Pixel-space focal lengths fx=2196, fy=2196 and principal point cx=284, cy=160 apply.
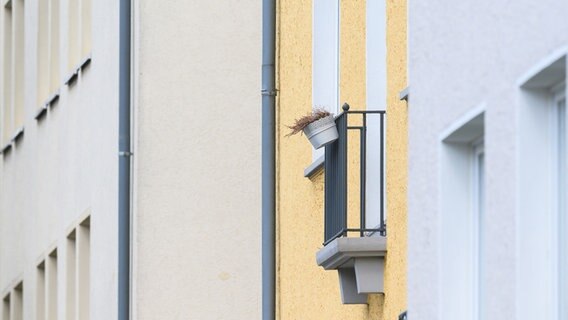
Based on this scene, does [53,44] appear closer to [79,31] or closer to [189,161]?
[79,31]

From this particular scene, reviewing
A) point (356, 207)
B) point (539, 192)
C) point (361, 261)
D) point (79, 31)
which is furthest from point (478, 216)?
point (79, 31)

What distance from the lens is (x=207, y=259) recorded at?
60.2 feet

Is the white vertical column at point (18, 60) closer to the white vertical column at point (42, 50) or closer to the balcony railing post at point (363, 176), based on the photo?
the white vertical column at point (42, 50)

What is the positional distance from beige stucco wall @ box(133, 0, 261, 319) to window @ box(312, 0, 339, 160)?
144 inches

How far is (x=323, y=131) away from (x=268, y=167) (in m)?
3.93

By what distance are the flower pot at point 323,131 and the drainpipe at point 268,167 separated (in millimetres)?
3723

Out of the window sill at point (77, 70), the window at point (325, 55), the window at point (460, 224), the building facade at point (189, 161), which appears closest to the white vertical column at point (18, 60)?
the window sill at point (77, 70)

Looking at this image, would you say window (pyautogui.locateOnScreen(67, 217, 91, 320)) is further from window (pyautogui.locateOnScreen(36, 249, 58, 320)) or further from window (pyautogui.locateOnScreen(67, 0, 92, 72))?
window (pyautogui.locateOnScreen(67, 0, 92, 72))

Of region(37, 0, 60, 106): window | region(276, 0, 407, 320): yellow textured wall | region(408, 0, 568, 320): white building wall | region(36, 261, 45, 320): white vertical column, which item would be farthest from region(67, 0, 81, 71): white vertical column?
region(408, 0, 568, 320): white building wall

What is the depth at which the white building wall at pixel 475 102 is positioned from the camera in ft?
25.7

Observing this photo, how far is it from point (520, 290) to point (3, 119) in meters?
21.4

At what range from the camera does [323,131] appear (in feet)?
41.4

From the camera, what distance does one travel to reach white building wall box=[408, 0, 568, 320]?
783 centimetres

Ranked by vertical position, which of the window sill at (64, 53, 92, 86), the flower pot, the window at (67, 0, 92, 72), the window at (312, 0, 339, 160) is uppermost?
the window at (67, 0, 92, 72)
